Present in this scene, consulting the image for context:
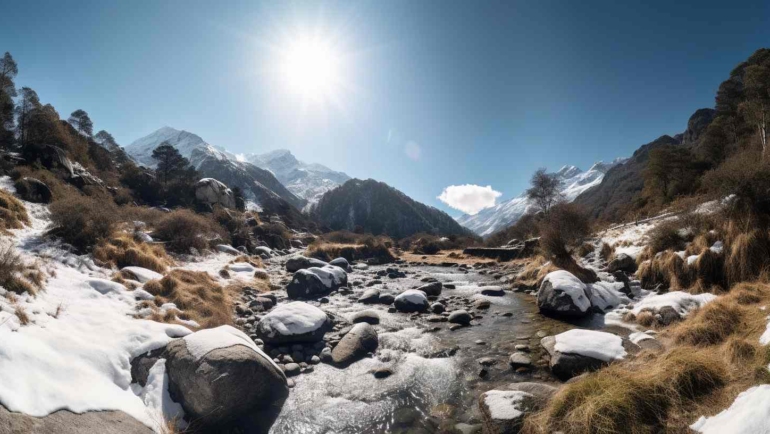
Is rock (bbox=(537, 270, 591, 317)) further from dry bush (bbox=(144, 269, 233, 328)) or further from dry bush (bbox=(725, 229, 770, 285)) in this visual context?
dry bush (bbox=(144, 269, 233, 328))

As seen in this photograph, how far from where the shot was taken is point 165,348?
6602 millimetres

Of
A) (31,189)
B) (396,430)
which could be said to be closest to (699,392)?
(396,430)

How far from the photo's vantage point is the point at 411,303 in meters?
14.7

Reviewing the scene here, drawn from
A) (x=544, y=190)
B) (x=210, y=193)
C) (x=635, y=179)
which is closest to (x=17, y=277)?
(x=210, y=193)

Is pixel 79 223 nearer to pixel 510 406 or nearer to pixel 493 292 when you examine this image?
pixel 510 406

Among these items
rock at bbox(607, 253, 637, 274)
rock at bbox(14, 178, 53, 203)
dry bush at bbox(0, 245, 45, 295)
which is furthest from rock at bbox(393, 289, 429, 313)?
rock at bbox(14, 178, 53, 203)

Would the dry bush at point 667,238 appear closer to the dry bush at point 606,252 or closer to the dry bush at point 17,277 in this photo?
the dry bush at point 606,252

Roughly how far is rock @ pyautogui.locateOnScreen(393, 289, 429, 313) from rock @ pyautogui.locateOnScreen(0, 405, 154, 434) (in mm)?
10975

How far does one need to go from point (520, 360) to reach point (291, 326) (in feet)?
22.7

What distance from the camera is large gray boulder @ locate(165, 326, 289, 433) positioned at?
18.6ft

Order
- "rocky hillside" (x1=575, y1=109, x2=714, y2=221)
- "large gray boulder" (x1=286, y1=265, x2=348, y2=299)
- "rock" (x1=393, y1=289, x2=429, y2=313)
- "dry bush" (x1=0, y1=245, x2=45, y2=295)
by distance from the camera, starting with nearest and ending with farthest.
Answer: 1. "dry bush" (x1=0, y1=245, x2=45, y2=295)
2. "rock" (x1=393, y1=289, x2=429, y2=313)
3. "large gray boulder" (x1=286, y1=265, x2=348, y2=299)
4. "rocky hillside" (x1=575, y1=109, x2=714, y2=221)

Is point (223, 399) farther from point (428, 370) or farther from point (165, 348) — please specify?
point (428, 370)

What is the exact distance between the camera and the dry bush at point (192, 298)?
385 inches

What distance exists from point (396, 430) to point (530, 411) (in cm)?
256
